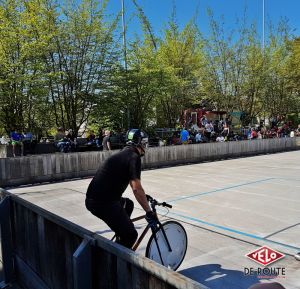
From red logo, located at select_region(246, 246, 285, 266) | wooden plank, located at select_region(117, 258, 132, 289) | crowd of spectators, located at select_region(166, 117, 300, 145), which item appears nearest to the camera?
wooden plank, located at select_region(117, 258, 132, 289)

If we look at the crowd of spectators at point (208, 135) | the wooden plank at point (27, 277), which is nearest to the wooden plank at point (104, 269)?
the wooden plank at point (27, 277)

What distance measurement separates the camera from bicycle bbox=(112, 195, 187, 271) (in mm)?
4199

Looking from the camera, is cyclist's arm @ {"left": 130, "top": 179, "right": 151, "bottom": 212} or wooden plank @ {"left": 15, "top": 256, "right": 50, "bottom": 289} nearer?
cyclist's arm @ {"left": 130, "top": 179, "right": 151, "bottom": 212}

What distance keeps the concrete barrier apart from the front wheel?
1.01 meters

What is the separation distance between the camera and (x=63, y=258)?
3.67m

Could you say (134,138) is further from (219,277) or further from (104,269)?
(219,277)

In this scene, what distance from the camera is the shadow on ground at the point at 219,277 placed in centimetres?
431

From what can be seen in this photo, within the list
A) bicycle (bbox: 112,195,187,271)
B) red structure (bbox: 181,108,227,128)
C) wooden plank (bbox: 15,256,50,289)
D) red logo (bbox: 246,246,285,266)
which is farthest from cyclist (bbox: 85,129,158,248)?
red structure (bbox: 181,108,227,128)

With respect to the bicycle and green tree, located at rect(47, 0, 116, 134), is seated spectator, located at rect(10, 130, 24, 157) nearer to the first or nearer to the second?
green tree, located at rect(47, 0, 116, 134)

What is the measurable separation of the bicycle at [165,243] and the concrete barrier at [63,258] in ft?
2.64

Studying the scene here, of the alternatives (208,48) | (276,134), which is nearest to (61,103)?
(208,48)

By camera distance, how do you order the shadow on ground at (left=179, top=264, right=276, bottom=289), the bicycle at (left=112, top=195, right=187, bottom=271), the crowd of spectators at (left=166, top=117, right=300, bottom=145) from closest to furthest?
the bicycle at (left=112, top=195, right=187, bottom=271) → the shadow on ground at (left=179, top=264, right=276, bottom=289) → the crowd of spectators at (left=166, top=117, right=300, bottom=145)

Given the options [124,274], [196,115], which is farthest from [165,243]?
[196,115]

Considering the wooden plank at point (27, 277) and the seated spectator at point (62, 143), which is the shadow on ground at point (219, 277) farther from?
the seated spectator at point (62, 143)
